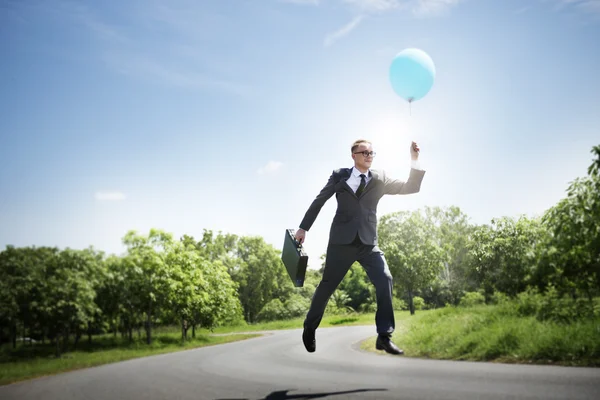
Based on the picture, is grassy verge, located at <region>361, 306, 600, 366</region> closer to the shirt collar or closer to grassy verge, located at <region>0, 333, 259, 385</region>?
the shirt collar

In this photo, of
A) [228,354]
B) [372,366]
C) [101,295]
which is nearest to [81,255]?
[101,295]

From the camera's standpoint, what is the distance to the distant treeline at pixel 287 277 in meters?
8.35

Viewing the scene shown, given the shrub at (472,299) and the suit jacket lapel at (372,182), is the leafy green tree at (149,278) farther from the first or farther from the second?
the suit jacket lapel at (372,182)

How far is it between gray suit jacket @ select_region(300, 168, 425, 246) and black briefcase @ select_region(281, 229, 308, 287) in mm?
505

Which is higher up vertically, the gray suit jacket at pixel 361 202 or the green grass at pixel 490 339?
the gray suit jacket at pixel 361 202

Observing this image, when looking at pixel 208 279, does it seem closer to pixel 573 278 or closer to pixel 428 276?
pixel 573 278

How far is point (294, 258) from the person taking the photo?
111 inches

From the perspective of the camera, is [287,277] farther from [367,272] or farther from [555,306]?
[367,272]

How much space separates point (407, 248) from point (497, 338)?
15.7 metres

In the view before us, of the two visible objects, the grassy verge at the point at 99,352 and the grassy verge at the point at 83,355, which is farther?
the grassy verge at the point at 99,352

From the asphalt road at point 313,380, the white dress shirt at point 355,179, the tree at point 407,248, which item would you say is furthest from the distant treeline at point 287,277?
the asphalt road at point 313,380

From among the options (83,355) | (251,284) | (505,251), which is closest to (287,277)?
(505,251)

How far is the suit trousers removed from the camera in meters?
3.42

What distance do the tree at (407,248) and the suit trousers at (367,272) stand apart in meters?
2.07
